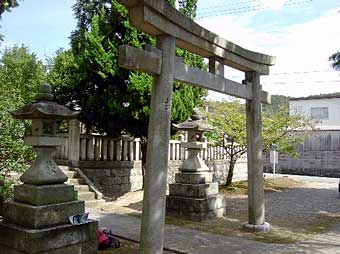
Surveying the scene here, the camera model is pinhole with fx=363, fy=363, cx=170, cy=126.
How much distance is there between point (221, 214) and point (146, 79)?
14.1 feet

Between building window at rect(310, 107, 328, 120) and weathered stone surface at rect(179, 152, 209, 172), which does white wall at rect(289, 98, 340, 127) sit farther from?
weathered stone surface at rect(179, 152, 209, 172)

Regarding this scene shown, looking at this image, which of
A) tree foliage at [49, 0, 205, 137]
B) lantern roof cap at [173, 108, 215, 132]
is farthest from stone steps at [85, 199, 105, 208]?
lantern roof cap at [173, 108, 215, 132]

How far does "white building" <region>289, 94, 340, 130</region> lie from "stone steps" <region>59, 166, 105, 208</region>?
2480 cm

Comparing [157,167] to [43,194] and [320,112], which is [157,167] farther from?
[320,112]

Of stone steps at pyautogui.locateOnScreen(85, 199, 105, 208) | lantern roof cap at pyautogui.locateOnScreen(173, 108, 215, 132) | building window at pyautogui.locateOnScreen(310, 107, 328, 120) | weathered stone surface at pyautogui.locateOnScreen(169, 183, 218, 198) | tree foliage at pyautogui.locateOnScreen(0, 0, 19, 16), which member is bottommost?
stone steps at pyautogui.locateOnScreen(85, 199, 105, 208)

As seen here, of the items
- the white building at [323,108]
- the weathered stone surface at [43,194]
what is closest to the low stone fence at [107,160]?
the weathered stone surface at [43,194]

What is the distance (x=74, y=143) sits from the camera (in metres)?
11.2

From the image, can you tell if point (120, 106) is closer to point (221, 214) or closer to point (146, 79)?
point (146, 79)

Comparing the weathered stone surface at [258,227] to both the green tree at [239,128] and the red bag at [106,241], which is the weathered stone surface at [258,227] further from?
the green tree at [239,128]

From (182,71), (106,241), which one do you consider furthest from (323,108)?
(106,241)

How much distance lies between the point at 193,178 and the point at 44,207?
16.5 ft

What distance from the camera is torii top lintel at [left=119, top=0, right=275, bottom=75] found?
509cm

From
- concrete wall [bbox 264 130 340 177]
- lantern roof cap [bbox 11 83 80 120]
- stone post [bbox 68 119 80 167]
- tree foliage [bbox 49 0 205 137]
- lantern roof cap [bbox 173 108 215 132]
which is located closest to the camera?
lantern roof cap [bbox 11 83 80 120]

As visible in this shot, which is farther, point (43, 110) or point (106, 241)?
point (106, 241)
